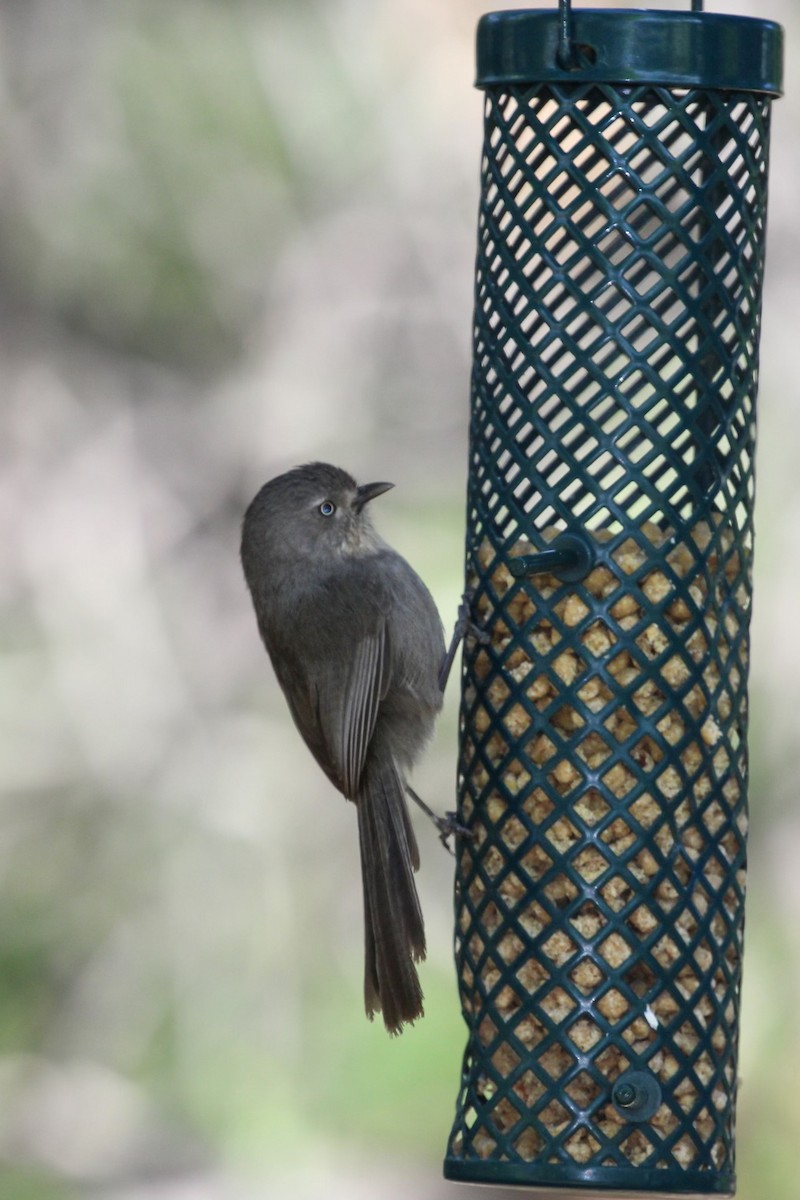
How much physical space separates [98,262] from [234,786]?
7.41 feet

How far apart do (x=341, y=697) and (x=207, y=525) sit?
3409 mm

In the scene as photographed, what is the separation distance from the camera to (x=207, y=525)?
873 cm

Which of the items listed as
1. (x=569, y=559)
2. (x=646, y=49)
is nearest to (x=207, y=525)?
(x=569, y=559)

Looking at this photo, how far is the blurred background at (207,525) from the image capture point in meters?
8.23

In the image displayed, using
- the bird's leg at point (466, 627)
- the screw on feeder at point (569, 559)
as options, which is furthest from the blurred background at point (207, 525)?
the screw on feeder at point (569, 559)

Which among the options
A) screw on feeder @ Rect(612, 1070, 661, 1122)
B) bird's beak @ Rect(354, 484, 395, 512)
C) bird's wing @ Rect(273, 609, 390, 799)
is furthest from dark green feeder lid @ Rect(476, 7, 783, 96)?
screw on feeder @ Rect(612, 1070, 661, 1122)

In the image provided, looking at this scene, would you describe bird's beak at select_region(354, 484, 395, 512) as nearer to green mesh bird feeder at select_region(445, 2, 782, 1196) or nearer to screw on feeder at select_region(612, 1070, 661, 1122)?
green mesh bird feeder at select_region(445, 2, 782, 1196)

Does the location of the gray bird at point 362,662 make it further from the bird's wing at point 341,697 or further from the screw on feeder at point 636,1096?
the screw on feeder at point 636,1096

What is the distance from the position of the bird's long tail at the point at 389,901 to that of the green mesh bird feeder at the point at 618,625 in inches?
20.4

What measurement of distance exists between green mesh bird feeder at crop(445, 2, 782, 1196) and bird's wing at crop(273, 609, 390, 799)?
80 centimetres

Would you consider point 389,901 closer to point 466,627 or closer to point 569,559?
point 466,627

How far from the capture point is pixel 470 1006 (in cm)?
466

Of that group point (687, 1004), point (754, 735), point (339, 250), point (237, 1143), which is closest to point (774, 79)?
point (687, 1004)

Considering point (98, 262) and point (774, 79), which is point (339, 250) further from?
point (774, 79)
